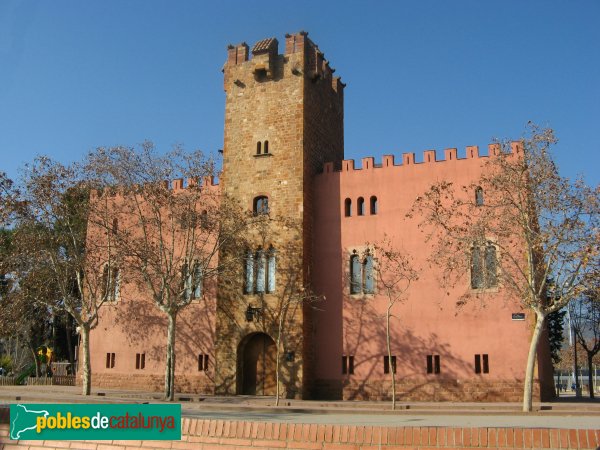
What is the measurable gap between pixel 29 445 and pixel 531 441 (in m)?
3.98

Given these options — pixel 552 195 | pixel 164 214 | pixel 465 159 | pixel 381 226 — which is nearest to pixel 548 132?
pixel 552 195

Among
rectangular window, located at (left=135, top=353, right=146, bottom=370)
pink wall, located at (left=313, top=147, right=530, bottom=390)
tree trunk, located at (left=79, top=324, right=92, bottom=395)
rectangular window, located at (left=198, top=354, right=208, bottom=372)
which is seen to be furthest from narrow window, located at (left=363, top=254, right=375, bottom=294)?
tree trunk, located at (left=79, top=324, right=92, bottom=395)

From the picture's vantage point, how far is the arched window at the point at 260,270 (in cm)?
2591

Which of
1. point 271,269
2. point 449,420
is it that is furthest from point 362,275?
point 449,420

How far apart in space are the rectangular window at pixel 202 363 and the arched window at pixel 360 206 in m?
8.71

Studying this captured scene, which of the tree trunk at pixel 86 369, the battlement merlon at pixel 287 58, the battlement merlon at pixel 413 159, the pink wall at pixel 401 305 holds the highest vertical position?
the battlement merlon at pixel 287 58

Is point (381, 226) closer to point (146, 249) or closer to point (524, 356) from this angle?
point (524, 356)

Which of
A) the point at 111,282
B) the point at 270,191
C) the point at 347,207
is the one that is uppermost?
the point at 270,191

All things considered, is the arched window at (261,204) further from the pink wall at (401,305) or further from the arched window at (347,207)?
the arched window at (347,207)

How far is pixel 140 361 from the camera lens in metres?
28.3

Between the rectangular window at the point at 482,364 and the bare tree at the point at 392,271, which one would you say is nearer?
the rectangular window at the point at 482,364

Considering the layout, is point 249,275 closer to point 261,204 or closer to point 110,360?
point 261,204

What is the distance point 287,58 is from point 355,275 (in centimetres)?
952

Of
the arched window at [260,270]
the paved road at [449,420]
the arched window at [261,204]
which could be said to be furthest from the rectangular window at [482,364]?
the paved road at [449,420]
